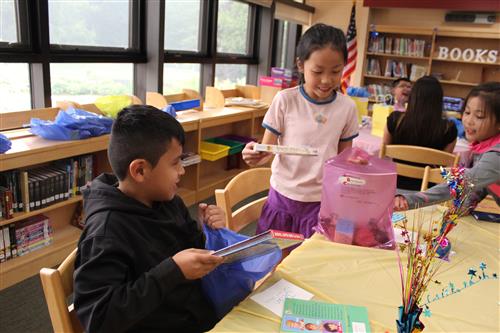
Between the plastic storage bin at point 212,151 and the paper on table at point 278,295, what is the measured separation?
2.73 metres

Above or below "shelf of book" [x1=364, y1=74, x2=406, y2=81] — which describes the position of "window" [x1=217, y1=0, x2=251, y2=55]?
above

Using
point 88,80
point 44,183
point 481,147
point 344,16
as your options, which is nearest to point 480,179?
point 481,147

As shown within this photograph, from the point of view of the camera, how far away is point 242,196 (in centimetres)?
159

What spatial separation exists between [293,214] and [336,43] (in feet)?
2.15

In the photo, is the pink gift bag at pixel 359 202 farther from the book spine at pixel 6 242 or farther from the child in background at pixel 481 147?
the book spine at pixel 6 242

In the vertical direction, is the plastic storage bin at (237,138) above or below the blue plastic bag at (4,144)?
below

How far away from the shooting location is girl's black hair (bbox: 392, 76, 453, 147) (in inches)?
95.9

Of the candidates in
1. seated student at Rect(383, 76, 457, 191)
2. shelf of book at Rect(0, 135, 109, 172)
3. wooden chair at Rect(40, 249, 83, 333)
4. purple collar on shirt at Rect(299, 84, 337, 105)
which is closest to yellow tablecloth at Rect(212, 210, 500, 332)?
wooden chair at Rect(40, 249, 83, 333)

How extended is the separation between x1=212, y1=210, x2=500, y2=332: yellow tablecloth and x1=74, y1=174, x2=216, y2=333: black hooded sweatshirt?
0.61ft

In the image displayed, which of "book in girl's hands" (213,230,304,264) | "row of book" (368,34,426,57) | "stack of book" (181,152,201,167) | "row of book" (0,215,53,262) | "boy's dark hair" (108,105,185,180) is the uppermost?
"row of book" (368,34,426,57)

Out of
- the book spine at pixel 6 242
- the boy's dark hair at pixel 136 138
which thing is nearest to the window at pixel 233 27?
the book spine at pixel 6 242

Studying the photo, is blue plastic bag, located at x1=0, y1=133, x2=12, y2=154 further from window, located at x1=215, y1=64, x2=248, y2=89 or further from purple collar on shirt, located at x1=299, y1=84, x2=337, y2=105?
window, located at x1=215, y1=64, x2=248, y2=89

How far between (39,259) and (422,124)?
2.43 metres

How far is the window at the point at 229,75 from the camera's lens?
16.2 ft
